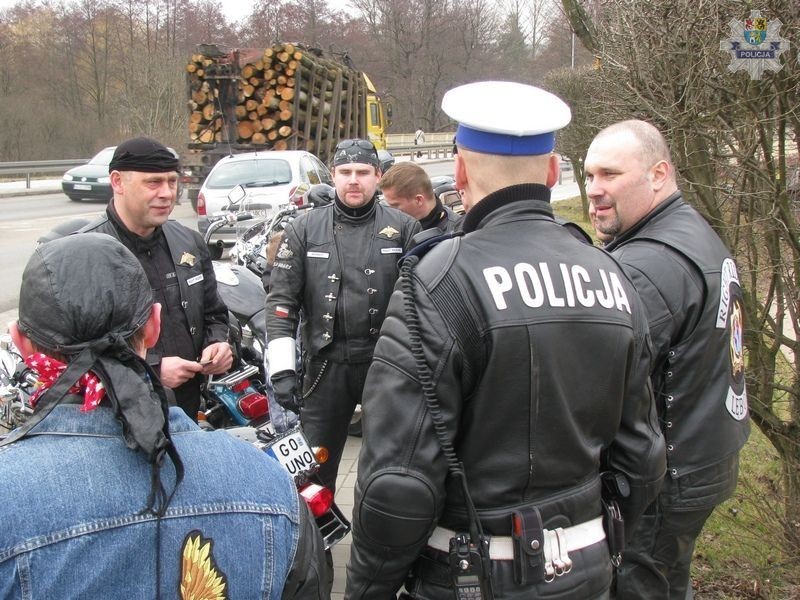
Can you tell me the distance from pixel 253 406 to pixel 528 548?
2403mm

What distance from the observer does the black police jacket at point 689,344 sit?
8.04ft

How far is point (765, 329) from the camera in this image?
3.69 meters

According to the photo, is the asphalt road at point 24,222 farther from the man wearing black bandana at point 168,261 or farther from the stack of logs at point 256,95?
the man wearing black bandana at point 168,261

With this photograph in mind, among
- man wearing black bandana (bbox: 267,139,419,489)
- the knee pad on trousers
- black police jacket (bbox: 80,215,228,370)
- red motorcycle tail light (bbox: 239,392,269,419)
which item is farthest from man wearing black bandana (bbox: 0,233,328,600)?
red motorcycle tail light (bbox: 239,392,269,419)

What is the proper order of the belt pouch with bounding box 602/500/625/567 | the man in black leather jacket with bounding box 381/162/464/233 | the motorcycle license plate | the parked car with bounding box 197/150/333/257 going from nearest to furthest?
the belt pouch with bounding box 602/500/625/567, the motorcycle license plate, the man in black leather jacket with bounding box 381/162/464/233, the parked car with bounding box 197/150/333/257

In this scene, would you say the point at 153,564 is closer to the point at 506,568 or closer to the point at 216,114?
the point at 506,568

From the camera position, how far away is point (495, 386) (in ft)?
5.72

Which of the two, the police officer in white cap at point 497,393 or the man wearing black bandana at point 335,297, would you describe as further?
the man wearing black bandana at point 335,297

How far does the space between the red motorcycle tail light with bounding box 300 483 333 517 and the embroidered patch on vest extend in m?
1.41

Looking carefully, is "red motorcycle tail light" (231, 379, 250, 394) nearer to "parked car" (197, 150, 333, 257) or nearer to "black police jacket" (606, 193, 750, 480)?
"black police jacket" (606, 193, 750, 480)

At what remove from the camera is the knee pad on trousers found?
5.64 feet

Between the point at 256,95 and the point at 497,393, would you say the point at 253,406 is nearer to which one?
the point at 497,393

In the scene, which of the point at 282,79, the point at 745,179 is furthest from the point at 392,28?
the point at 745,179

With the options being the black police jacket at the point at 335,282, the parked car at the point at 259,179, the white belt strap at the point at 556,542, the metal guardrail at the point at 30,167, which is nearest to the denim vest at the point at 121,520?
the white belt strap at the point at 556,542
